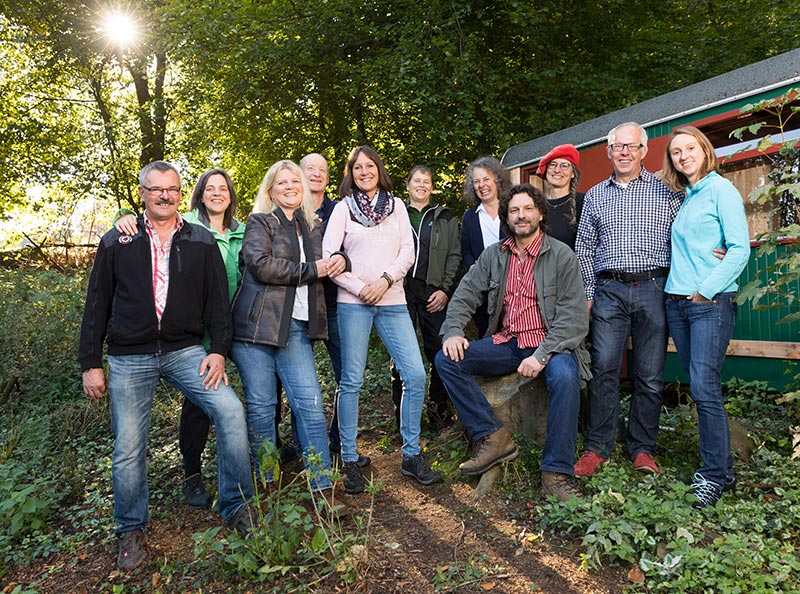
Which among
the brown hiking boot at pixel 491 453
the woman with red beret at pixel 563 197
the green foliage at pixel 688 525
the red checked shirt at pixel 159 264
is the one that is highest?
the woman with red beret at pixel 563 197

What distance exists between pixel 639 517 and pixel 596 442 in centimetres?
78

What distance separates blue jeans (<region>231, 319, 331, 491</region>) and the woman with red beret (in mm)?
1974

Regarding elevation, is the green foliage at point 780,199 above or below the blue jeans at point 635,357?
above

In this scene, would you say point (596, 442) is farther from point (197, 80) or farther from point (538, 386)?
point (197, 80)

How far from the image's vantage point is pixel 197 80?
10.2m

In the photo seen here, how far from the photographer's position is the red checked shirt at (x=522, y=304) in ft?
12.4

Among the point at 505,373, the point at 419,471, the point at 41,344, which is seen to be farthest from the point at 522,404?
the point at 41,344

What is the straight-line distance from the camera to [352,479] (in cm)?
374

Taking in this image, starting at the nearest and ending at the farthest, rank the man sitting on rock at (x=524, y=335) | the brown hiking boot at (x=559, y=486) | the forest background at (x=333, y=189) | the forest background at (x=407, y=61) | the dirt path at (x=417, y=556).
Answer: the dirt path at (x=417, y=556) < the forest background at (x=333, y=189) < the brown hiking boot at (x=559, y=486) < the man sitting on rock at (x=524, y=335) < the forest background at (x=407, y=61)

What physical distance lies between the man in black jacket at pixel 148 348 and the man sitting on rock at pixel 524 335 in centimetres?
134

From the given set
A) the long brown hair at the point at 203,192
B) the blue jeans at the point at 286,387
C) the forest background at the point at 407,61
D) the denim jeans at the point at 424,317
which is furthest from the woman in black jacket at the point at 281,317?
the forest background at the point at 407,61

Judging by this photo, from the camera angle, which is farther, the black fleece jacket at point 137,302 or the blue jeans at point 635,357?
the blue jeans at point 635,357

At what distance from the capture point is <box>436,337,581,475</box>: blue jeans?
11.3 feet

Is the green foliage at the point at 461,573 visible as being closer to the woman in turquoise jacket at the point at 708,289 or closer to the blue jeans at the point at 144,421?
the blue jeans at the point at 144,421
